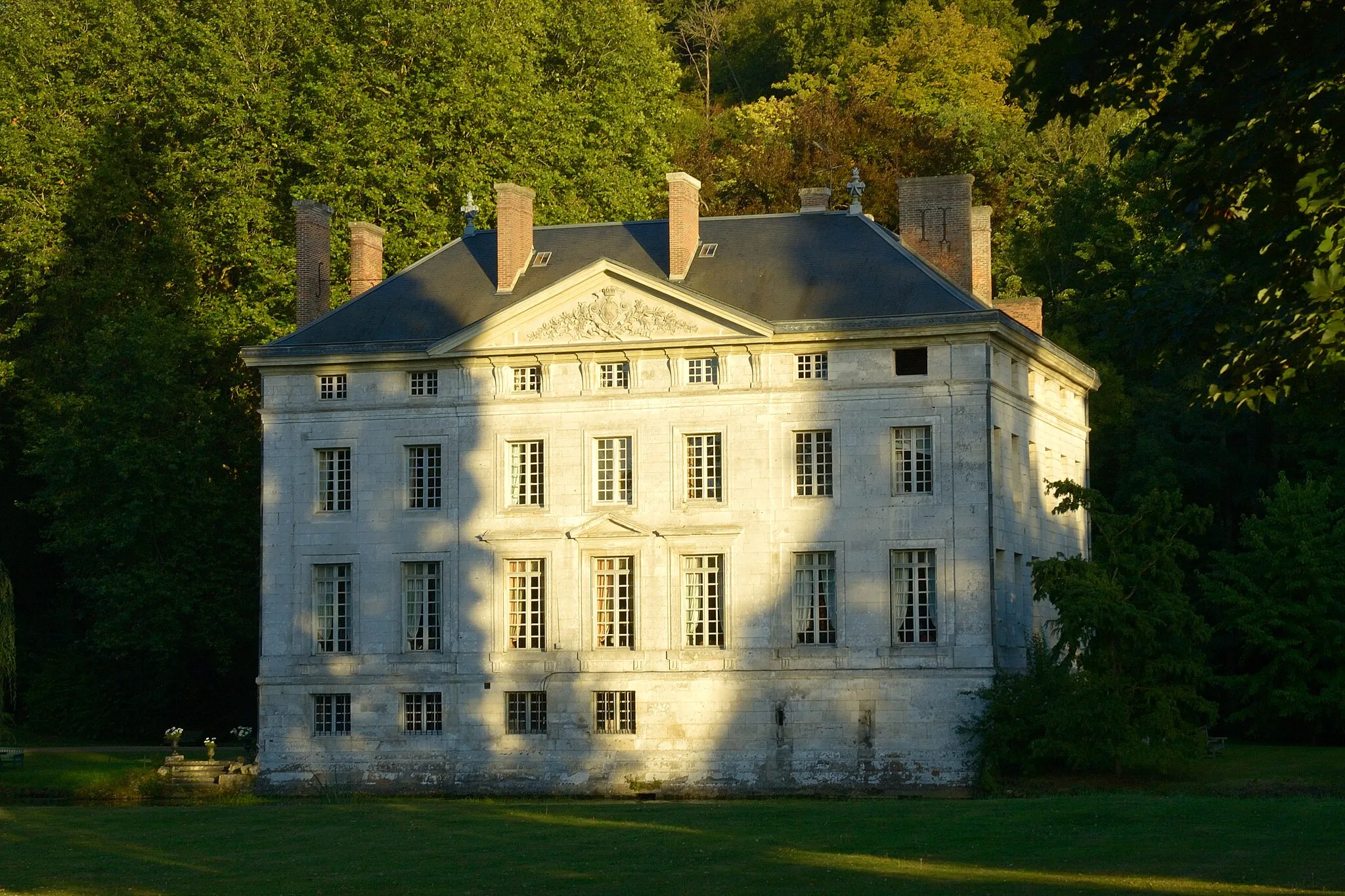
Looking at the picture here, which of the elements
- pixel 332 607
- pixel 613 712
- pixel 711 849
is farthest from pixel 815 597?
pixel 711 849

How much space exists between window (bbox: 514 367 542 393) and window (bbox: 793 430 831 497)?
4.85m

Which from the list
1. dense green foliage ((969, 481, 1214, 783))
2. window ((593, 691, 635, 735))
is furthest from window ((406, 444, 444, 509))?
dense green foliage ((969, 481, 1214, 783))

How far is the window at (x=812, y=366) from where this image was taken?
3350 cm

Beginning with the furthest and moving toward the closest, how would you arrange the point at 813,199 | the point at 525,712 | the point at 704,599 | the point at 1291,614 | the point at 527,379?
the point at 813,199, the point at 1291,614, the point at 527,379, the point at 525,712, the point at 704,599

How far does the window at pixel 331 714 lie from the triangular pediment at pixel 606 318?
659 centimetres

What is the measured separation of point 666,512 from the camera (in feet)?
112

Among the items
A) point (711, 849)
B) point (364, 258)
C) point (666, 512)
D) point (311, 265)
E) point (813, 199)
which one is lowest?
point (711, 849)

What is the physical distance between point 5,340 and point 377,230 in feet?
36.7

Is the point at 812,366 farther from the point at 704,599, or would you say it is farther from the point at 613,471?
the point at 704,599

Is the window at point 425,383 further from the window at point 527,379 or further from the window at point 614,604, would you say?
the window at point 614,604

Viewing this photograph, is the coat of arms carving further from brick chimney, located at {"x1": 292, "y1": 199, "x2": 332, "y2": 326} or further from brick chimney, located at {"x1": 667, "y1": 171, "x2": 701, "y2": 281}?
brick chimney, located at {"x1": 292, "y1": 199, "x2": 332, "y2": 326}

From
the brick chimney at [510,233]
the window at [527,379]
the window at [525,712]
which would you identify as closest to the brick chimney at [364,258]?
the brick chimney at [510,233]

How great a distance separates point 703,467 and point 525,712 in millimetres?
5395

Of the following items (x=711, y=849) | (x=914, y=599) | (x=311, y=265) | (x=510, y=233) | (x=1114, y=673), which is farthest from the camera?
(x=311, y=265)
